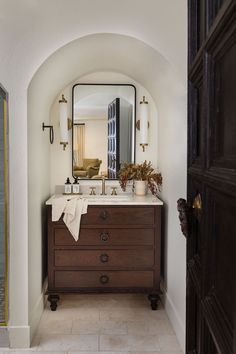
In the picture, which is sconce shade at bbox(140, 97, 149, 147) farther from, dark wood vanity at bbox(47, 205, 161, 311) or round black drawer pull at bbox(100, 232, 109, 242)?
round black drawer pull at bbox(100, 232, 109, 242)

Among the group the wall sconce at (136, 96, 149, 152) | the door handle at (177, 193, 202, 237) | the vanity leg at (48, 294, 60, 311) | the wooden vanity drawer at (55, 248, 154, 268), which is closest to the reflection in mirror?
the wall sconce at (136, 96, 149, 152)

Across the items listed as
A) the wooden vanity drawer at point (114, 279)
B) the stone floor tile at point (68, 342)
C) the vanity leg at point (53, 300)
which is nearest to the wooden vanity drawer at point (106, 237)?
the wooden vanity drawer at point (114, 279)

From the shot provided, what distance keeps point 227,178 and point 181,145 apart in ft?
5.60

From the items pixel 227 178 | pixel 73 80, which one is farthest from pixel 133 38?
pixel 227 178

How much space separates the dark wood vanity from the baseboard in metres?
0.15

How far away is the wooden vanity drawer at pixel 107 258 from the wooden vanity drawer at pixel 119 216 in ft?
0.75

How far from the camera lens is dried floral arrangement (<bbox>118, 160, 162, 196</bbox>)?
326 cm

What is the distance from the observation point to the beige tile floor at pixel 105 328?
236 cm

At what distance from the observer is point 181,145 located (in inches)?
92.2

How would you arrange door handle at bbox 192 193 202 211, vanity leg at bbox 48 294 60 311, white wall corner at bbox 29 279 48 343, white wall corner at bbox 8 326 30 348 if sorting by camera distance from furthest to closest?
vanity leg at bbox 48 294 60 311, white wall corner at bbox 29 279 48 343, white wall corner at bbox 8 326 30 348, door handle at bbox 192 193 202 211

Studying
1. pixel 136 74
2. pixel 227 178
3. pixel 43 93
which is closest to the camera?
pixel 227 178

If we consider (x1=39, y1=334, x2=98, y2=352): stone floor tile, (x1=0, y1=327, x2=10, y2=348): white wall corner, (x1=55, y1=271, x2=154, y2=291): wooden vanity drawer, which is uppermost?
(x1=55, y1=271, x2=154, y2=291): wooden vanity drawer

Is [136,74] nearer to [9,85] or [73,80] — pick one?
[73,80]

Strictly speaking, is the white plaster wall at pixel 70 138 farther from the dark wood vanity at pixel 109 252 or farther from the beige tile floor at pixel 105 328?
the beige tile floor at pixel 105 328
